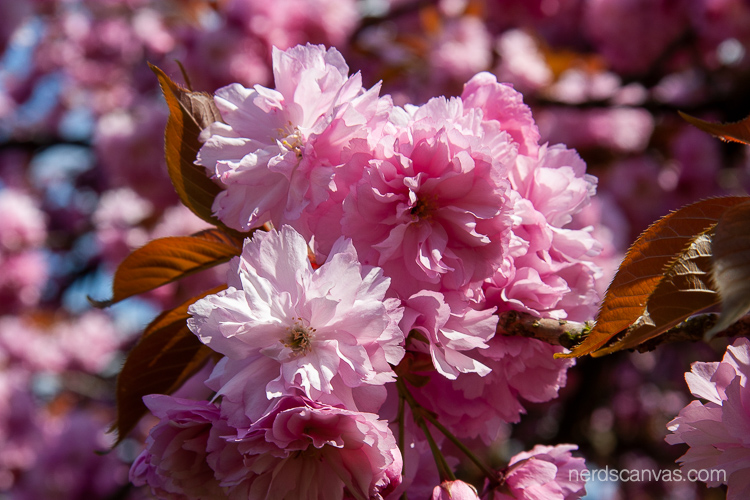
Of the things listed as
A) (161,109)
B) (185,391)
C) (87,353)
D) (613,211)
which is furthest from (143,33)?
(185,391)

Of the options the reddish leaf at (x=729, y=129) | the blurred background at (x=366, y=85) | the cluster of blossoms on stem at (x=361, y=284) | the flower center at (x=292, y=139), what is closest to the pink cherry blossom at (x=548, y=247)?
the cluster of blossoms on stem at (x=361, y=284)

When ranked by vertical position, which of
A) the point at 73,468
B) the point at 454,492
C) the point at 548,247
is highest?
the point at 548,247

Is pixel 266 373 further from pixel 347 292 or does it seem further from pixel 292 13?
pixel 292 13

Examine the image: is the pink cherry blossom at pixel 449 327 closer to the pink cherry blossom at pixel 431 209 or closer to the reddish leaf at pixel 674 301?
the pink cherry blossom at pixel 431 209

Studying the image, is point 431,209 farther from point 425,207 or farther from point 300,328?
point 300,328

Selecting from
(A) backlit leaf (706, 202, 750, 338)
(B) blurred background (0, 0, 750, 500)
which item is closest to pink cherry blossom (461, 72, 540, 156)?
(A) backlit leaf (706, 202, 750, 338)

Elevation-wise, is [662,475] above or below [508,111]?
below

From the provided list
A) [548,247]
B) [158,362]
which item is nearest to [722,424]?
[548,247]

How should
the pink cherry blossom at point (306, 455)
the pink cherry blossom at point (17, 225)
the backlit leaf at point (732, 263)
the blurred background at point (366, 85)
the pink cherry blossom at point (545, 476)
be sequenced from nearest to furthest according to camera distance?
the backlit leaf at point (732, 263) < the pink cherry blossom at point (306, 455) < the pink cherry blossom at point (545, 476) < the blurred background at point (366, 85) < the pink cherry blossom at point (17, 225)

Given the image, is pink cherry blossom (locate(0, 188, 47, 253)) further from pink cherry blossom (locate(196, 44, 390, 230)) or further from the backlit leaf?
the backlit leaf
